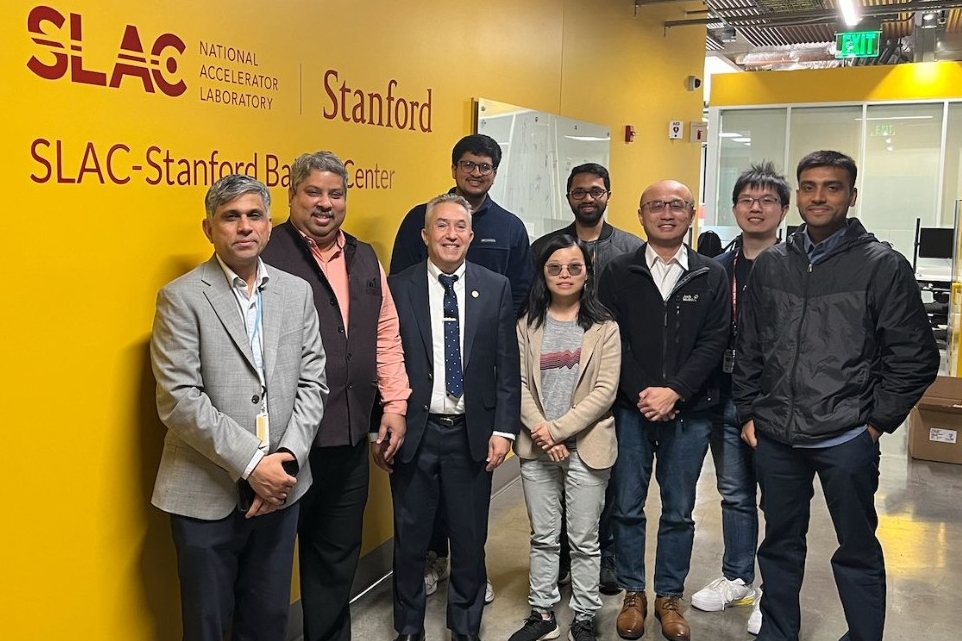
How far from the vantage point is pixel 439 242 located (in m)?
2.60

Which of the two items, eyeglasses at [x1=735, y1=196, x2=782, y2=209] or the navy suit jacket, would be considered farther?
eyeglasses at [x1=735, y1=196, x2=782, y2=209]

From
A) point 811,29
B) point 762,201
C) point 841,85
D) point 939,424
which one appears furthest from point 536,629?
point 841,85

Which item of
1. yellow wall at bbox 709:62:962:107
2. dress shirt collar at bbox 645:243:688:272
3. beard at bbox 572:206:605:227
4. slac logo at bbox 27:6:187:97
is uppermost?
yellow wall at bbox 709:62:962:107

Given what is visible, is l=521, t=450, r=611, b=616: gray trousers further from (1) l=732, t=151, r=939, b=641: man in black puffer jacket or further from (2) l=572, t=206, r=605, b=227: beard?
(2) l=572, t=206, r=605, b=227: beard

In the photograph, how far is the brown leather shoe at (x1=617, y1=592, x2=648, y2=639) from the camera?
2.93m

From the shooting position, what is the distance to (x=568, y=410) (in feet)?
9.10

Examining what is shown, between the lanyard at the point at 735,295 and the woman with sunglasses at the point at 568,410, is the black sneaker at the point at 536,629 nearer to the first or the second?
the woman with sunglasses at the point at 568,410

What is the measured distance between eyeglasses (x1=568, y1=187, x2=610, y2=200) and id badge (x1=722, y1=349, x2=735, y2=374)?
85cm

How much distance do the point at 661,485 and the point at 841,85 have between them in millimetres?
9370

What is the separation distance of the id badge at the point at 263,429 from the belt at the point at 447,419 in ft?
2.23

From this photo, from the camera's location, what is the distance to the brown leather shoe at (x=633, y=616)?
293cm

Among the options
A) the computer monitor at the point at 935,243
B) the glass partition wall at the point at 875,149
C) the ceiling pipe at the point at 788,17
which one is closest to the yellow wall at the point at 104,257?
the ceiling pipe at the point at 788,17

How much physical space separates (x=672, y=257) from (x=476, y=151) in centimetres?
88

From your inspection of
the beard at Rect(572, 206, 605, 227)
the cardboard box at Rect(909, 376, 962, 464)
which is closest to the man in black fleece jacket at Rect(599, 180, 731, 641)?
the beard at Rect(572, 206, 605, 227)
